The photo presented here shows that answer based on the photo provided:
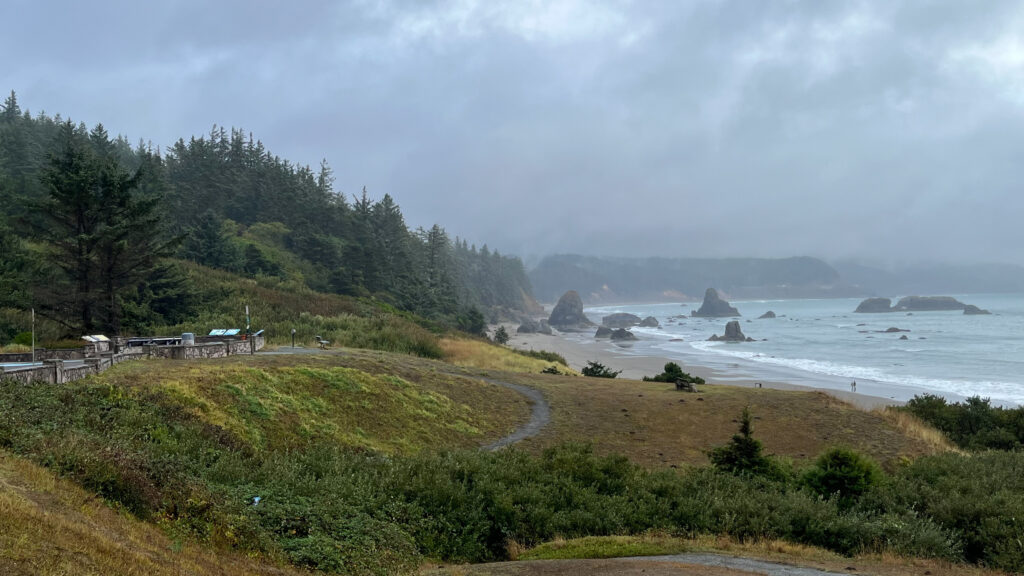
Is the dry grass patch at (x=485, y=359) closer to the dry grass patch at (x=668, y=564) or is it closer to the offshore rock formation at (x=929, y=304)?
the dry grass patch at (x=668, y=564)

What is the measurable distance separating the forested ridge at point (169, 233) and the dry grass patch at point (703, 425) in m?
21.7

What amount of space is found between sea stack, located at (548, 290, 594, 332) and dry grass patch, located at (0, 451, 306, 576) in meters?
119

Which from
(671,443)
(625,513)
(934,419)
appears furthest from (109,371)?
(934,419)

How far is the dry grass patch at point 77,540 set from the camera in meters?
4.80

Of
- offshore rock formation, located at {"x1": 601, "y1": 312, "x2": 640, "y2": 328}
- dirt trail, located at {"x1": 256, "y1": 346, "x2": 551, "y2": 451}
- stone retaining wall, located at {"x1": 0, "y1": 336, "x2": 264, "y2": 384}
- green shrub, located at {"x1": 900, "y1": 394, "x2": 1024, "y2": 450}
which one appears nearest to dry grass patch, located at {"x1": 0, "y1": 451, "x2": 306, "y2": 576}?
stone retaining wall, located at {"x1": 0, "y1": 336, "x2": 264, "y2": 384}

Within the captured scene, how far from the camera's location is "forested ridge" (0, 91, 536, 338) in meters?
27.6

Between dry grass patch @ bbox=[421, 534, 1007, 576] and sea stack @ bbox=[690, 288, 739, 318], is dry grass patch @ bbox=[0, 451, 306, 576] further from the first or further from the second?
sea stack @ bbox=[690, 288, 739, 318]

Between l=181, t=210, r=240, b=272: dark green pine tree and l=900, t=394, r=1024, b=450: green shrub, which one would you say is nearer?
l=900, t=394, r=1024, b=450: green shrub

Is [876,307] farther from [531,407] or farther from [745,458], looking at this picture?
[745,458]

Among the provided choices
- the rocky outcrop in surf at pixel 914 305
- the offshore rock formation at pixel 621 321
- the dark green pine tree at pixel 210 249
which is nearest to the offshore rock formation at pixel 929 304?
the rocky outcrop in surf at pixel 914 305

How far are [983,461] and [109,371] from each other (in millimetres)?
24043

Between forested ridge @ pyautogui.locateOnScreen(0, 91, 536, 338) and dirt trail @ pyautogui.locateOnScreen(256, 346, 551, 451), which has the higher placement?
forested ridge @ pyautogui.locateOnScreen(0, 91, 536, 338)

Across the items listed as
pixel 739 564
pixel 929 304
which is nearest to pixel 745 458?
pixel 739 564

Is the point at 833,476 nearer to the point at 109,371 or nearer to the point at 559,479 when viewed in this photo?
the point at 559,479
